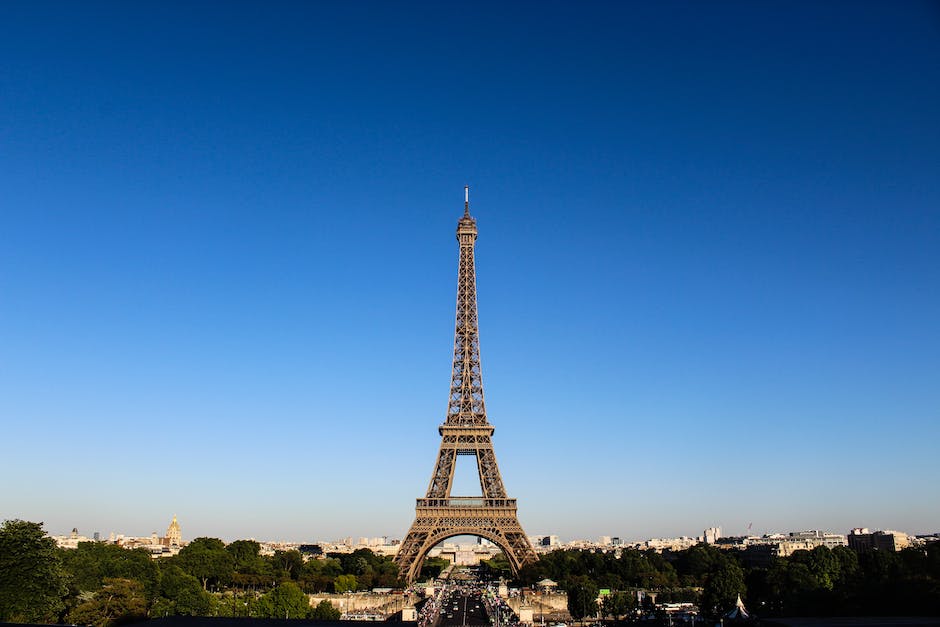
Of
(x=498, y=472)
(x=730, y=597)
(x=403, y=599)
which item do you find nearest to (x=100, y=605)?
(x=403, y=599)

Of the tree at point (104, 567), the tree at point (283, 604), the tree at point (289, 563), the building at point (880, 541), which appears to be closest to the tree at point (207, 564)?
the tree at point (104, 567)

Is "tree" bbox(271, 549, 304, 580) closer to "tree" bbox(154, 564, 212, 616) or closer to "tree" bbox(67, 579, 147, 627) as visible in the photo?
"tree" bbox(154, 564, 212, 616)

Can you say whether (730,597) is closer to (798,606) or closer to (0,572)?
(798,606)

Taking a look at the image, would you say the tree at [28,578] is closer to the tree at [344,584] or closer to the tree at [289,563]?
the tree at [344,584]

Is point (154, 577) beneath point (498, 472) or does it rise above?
beneath

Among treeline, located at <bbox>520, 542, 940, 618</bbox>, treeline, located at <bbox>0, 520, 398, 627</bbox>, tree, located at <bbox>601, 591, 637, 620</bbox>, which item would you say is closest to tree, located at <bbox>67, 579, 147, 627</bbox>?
treeline, located at <bbox>0, 520, 398, 627</bbox>
